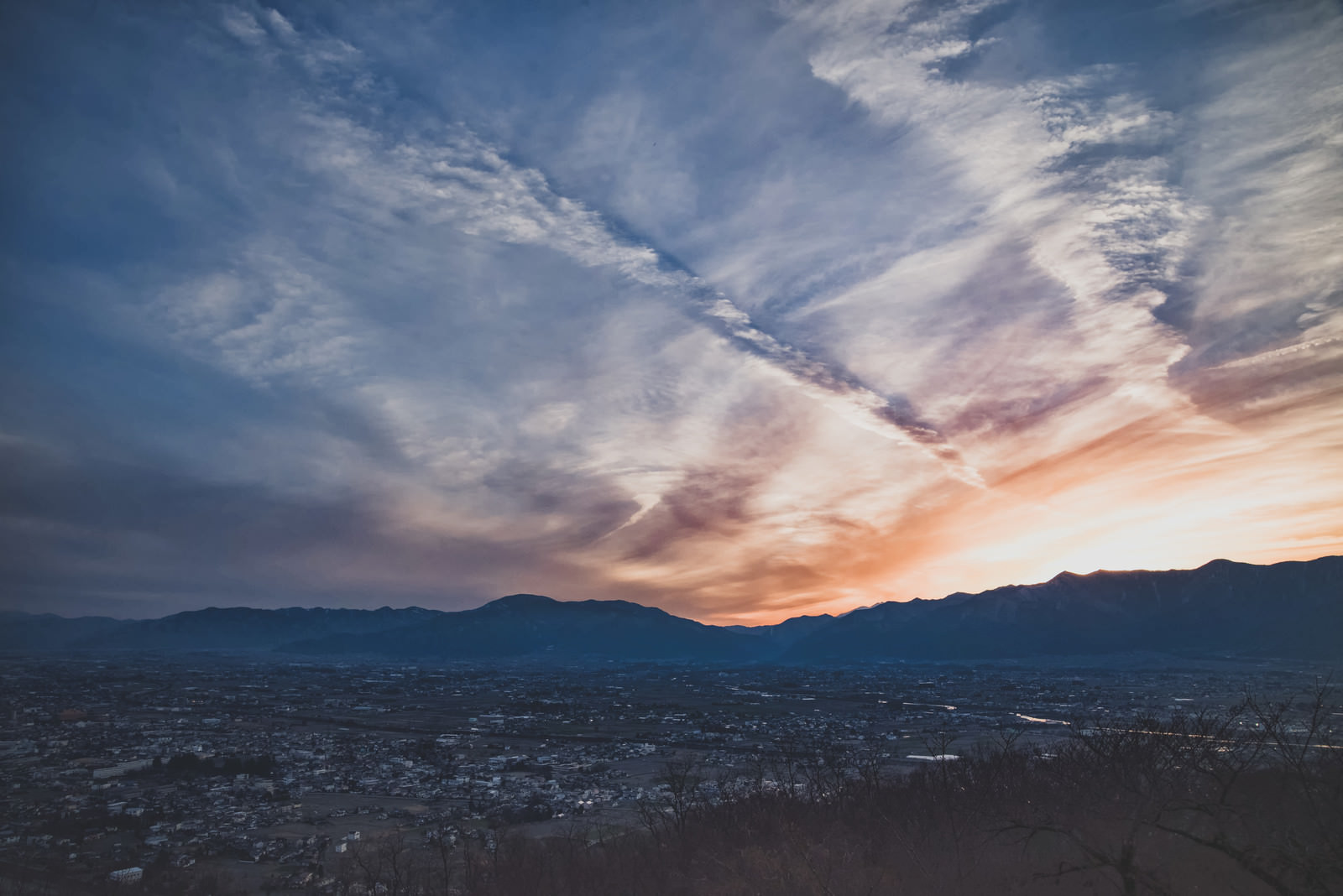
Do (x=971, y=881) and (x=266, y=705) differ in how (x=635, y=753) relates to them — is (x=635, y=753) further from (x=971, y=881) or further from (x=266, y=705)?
(x=266, y=705)

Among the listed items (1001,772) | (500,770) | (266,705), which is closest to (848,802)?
(1001,772)

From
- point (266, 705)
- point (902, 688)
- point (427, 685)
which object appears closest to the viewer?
point (266, 705)

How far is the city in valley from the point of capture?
3114 centimetres

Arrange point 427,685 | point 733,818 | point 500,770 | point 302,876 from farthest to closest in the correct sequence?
point 427,685 < point 500,770 < point 733,818 < point 302,876

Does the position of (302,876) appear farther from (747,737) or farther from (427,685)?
(427,685)

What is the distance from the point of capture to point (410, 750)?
56.4 m

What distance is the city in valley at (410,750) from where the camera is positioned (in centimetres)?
3114

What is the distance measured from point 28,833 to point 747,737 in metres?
52.6

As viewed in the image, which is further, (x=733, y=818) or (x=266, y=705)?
(x=266, y=705)

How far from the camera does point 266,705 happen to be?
3511 inches

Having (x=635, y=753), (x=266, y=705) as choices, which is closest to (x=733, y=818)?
(x=635, y=753)

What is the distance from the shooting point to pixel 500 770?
159 feet

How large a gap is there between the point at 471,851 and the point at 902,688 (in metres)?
107

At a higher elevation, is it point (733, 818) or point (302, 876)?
point (733, 818)
